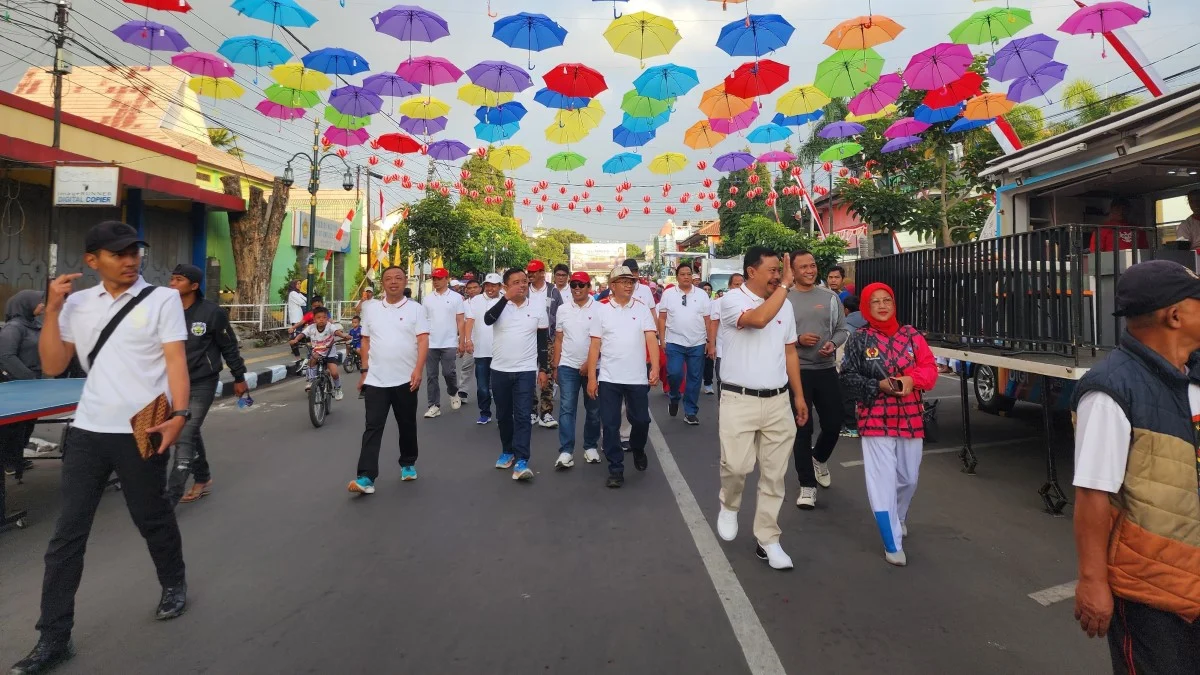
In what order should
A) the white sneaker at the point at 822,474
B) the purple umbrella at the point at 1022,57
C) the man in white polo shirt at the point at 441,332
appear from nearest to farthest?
the white sneaker at the point at 822,474 < the man in white polo shirt at the point at 441,332 < the purple umbrella at the point at 1022,57

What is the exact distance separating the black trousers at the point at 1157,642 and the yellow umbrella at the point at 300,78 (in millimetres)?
11875

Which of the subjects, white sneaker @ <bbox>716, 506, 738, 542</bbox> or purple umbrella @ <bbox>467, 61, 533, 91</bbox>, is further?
purple umbrella @ <bbox>467, 61, 533, 91</bbox>

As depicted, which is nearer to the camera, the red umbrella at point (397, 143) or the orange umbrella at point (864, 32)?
the orange umbrella at point (864, 32)

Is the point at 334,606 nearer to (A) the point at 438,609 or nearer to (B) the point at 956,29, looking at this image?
(A) the point at 438,609

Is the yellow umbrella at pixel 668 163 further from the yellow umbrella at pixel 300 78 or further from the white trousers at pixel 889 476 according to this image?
the white trousers at pixel 889 476

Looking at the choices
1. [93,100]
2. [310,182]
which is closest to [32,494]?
[310,182]

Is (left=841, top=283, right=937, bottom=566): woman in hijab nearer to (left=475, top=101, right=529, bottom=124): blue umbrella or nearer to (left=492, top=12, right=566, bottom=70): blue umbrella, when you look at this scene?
(left=492, top=12, right=566, bottom=70): blue umbrella

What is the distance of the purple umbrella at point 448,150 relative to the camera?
14.8 m

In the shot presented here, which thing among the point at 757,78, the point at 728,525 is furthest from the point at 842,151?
the point at 728,525

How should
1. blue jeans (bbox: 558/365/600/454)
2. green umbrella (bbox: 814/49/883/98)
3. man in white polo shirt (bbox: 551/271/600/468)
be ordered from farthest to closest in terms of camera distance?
1. green umbrella (bbox: 814/49/883/98)
2. man in white polo shirt (bbox: 551/271/600/468)
3. blue jeans (bbox: 558/365/600/454)

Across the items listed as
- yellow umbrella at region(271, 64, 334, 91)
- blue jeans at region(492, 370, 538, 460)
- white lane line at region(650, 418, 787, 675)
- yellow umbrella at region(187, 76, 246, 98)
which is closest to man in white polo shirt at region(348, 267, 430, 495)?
blue jeans at region(492, 370, 538, 460)

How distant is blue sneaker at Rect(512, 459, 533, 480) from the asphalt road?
0.07 meters

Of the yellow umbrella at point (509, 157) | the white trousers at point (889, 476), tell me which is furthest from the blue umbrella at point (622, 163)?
the white trousers at point (889, 476)

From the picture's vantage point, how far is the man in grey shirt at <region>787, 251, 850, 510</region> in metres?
5.14
